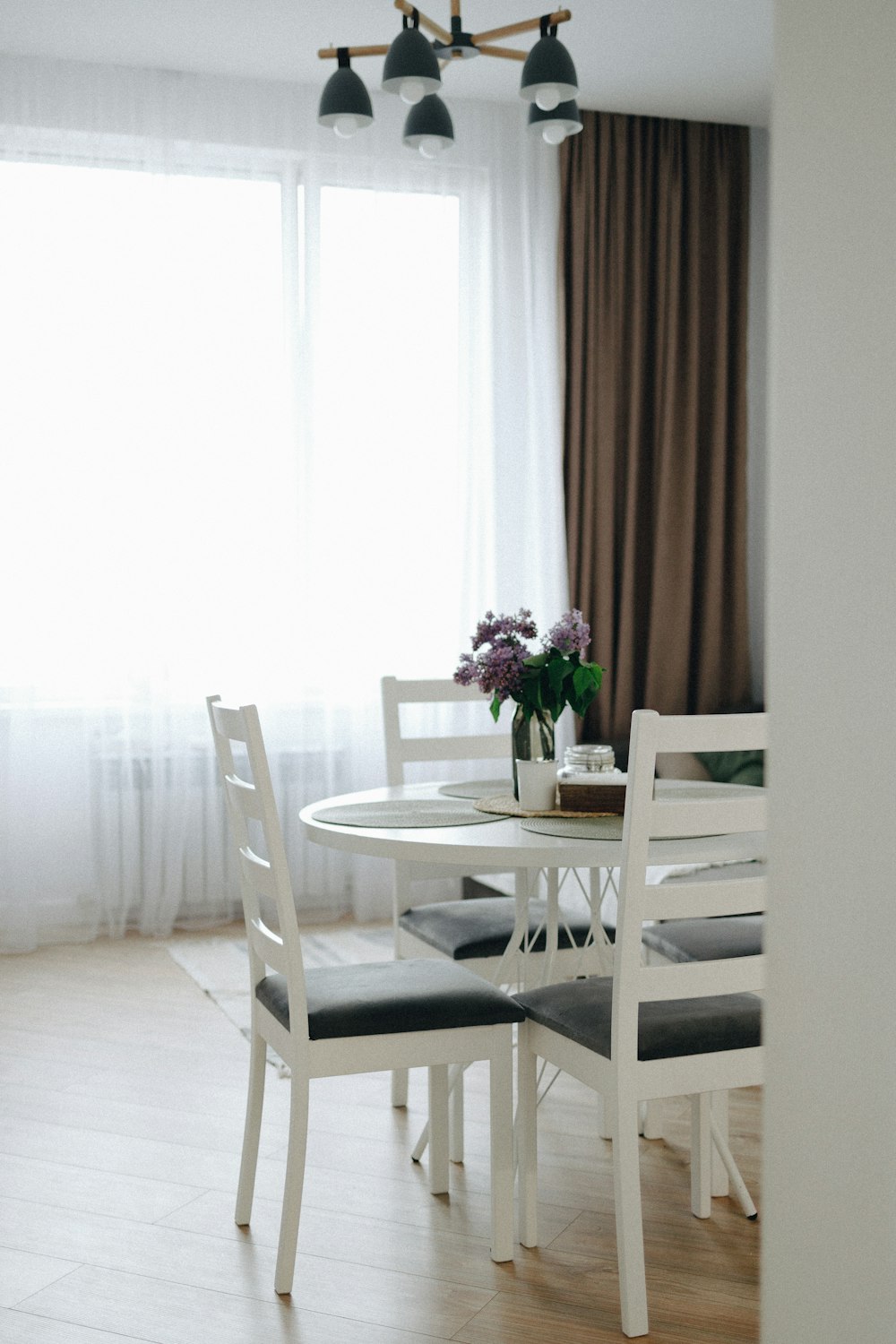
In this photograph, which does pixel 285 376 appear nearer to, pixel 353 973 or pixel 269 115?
pixel 269 115

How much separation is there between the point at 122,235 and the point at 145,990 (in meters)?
2.59

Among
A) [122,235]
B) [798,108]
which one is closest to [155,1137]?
[798,108]

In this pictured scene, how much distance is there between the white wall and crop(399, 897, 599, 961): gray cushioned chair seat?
205 centimetres

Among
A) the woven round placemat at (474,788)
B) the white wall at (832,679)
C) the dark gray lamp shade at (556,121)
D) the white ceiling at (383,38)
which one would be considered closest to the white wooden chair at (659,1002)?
the woven round placemat at (474,788)

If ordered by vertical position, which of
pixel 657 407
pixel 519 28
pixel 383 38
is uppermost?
pixel 383 38

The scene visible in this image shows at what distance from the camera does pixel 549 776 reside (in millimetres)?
2578

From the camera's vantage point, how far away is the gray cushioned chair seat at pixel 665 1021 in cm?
204

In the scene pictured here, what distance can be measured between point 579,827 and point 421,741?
87cm

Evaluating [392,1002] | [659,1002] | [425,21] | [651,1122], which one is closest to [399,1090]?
[651,1122]

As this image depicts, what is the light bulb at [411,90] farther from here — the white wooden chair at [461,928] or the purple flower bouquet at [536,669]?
the white wooden chair at [461,928]

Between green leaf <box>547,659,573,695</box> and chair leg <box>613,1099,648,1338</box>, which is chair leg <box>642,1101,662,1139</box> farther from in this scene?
green leaf <box>547,659,573,695</box>

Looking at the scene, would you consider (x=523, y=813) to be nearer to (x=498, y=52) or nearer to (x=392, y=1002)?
(x=392, y=1002)

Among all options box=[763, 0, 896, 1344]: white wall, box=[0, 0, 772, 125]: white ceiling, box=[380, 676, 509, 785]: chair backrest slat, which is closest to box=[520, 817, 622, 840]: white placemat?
box=[380, 676, 509, 785]: chair backrest slat

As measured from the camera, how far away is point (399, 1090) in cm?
299
